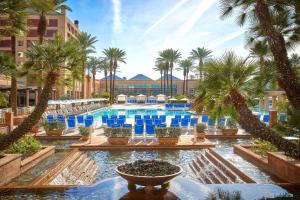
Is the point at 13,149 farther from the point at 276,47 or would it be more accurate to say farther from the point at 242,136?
the point at 242,136

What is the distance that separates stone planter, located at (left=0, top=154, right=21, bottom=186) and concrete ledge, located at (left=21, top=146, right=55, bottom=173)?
0.47 metres

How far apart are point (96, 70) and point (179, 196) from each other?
65854 mm

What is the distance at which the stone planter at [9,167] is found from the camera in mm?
9387

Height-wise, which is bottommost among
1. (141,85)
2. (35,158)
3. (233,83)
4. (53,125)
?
(35,158)

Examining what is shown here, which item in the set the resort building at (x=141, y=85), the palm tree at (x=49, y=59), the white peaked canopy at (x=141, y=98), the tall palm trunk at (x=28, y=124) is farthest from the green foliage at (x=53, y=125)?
the resort building at (x=141, y=85)

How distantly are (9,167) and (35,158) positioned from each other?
91.2 inches

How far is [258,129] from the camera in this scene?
7531 millimetres

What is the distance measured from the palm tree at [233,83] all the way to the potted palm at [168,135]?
20.6 feet

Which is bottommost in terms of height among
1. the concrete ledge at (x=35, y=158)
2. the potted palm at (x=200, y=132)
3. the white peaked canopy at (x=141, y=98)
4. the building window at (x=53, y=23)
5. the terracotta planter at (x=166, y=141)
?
the concrete ledge at (x=35, y=158)

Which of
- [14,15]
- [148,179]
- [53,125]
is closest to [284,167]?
[148,179]

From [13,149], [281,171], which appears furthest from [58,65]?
[281,171]

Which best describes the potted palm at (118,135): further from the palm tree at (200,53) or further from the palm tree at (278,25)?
A: the palm tree at (200,53)

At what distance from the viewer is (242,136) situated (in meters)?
18.8

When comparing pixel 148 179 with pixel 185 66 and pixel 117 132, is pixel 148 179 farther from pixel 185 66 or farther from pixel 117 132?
pixel 185 66
